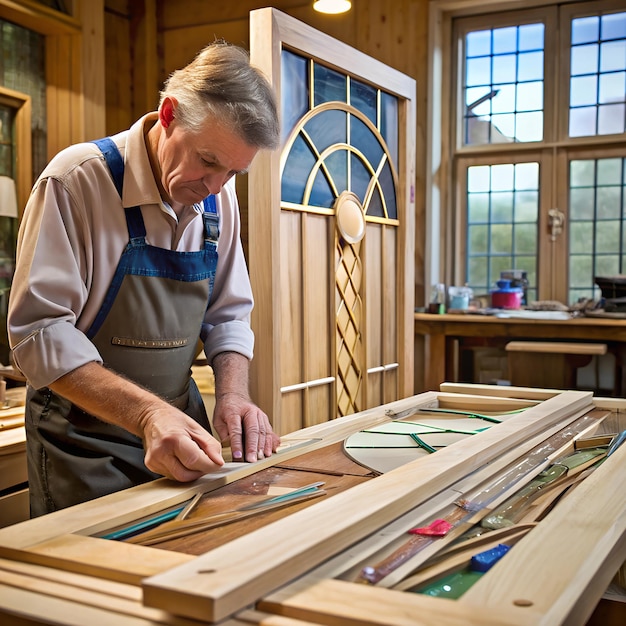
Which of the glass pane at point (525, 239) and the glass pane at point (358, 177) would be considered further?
the glass pane at point (525, 239)

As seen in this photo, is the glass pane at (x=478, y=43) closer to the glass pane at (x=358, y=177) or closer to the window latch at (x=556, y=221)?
the window latch at (x=556, y=221)

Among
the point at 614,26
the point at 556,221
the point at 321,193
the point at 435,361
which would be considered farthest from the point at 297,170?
the point at 614,26

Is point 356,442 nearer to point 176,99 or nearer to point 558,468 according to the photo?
point 558,468

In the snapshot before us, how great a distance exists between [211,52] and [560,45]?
4239 mm

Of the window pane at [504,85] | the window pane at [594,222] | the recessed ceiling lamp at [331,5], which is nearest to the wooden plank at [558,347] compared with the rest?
the window pane at [594,222]

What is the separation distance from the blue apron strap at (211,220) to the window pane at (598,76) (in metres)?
4.00

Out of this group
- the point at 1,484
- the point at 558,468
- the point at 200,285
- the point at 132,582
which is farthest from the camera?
the point at 1,484

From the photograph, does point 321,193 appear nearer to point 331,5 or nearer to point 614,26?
point 331,5

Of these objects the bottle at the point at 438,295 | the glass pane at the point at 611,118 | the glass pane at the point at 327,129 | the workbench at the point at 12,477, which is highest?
the glass pane at the point at 611,118

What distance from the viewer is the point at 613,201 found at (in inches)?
202

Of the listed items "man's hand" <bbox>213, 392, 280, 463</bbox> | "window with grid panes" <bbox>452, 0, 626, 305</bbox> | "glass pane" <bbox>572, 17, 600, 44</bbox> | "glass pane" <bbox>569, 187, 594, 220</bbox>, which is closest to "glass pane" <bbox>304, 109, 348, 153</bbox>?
"man's hand" <bbox>213, 392, 280, 463</bbox>

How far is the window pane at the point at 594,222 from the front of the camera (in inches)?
Result: 201

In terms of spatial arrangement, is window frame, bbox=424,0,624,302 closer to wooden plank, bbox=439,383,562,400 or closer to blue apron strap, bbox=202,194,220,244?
wooden plank, bbox=439,383,562,400

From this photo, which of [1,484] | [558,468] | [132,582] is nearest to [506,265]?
[1,484]
